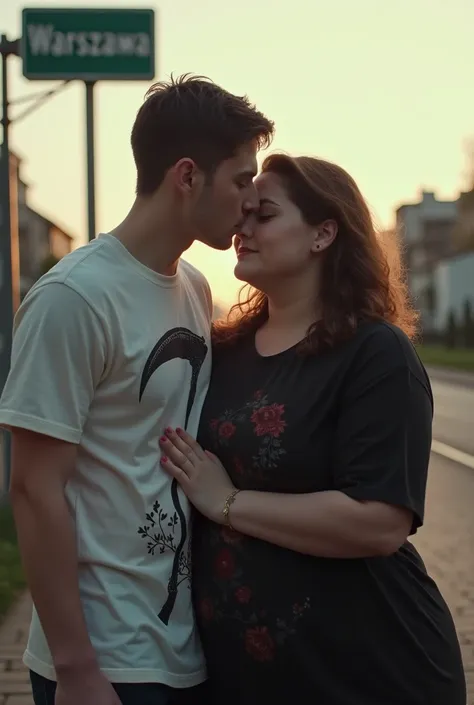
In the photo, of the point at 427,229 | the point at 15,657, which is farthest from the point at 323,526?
the point at 427,229

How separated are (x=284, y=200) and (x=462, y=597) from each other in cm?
412

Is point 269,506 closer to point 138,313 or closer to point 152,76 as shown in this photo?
point 138,313

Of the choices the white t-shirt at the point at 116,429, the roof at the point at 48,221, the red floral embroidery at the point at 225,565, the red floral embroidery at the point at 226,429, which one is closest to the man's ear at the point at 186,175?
the white t-shirt at the point at 116,429

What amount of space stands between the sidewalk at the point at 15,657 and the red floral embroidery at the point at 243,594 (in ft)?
7.94

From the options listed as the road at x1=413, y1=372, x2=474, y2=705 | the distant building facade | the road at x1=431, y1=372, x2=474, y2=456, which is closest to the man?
the road at x1=413, y1=372, x2=474, y2=705

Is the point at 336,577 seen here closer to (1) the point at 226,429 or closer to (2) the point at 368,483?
(2) the point at 368,483

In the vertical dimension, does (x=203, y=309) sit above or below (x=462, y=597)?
above

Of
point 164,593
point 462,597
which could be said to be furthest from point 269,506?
point 462,597

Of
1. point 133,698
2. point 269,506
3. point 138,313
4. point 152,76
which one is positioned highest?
point 152,76

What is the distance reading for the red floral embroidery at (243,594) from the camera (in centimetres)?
243

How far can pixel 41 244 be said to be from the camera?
65188 mm

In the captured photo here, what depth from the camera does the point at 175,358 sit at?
8.09 ft

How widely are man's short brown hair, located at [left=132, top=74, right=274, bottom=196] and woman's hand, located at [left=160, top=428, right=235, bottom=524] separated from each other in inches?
23.2

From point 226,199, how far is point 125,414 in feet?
1.86
